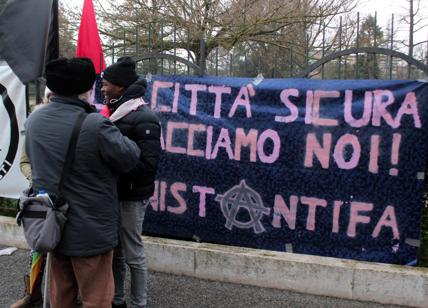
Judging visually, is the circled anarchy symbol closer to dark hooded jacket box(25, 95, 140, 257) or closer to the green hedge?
dark hooded jacket box(25, 95, 140, 257)

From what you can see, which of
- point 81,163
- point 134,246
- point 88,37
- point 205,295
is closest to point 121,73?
point 81,163

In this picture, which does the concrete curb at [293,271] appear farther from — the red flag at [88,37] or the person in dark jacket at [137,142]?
the red flag at [88,37]

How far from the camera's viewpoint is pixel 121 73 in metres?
2.95

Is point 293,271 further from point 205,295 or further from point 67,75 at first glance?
point 67,75

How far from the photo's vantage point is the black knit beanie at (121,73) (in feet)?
9.66

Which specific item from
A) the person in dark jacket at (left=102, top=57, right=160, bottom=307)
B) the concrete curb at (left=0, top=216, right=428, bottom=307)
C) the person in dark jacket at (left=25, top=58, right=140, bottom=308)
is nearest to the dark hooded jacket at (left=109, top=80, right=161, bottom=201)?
the person in dark jacket at (left=102, top=57, right=160, bottom=307)

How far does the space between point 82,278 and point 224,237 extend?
6.15 ft

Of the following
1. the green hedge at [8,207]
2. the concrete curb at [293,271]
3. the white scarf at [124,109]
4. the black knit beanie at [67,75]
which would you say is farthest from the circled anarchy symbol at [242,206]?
the green hedge at [8,207]

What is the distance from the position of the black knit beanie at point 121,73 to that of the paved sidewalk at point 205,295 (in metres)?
1.64

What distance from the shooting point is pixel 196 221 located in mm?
4168

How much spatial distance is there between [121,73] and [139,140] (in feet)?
1.44

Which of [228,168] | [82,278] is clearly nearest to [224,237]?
[228,168]

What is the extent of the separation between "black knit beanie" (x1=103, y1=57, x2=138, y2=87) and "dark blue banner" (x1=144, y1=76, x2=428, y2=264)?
120 cm

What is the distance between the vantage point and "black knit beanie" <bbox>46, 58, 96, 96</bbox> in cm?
227
